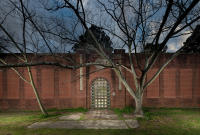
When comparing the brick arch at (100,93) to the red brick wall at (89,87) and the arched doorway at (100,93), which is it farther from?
the red brick wall at (89,87)

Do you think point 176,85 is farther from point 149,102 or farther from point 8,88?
point 8,88

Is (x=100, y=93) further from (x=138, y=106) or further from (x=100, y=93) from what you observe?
(x=138, y=106)

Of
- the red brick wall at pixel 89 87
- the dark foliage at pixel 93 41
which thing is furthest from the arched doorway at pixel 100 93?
the dark foliage at pixel 93 41

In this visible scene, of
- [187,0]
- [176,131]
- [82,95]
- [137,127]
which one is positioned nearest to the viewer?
[187,0]

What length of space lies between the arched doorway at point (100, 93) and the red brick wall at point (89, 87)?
36 centimetres

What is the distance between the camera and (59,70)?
428 inches

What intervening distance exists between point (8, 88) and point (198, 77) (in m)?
17.4

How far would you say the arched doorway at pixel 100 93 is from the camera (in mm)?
10609

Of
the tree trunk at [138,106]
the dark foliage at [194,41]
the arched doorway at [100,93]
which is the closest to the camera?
the dark foliage at [194,41]

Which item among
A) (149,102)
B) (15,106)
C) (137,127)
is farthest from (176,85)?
(15,106)

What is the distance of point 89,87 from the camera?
34.8 ft

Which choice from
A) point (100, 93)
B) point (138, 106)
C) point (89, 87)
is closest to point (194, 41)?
point (138, 106)

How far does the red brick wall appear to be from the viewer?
10.6 m

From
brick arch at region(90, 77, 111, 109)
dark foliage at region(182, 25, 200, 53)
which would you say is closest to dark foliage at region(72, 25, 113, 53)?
brick arch at region(90, 77, 111, 109)
